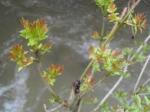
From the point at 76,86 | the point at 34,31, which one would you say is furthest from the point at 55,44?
the point at 34,31

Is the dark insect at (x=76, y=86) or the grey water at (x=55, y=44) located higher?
the dark insect at (x=76, y=86)

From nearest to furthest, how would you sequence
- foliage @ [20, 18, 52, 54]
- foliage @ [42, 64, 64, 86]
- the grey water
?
foliage @ [20, 18, 52, 54]
foliage @ [42, 64, 64, 86]
the grey water

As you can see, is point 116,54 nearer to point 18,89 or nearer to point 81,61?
point 18,89

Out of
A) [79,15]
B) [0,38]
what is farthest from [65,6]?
[0,38]

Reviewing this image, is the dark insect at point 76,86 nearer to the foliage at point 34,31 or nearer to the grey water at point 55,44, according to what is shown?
the foliage at point 34,31

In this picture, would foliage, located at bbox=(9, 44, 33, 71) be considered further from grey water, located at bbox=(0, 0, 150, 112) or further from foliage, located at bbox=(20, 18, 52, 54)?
grey water, located at bbox=(0, 0, 150, 112)

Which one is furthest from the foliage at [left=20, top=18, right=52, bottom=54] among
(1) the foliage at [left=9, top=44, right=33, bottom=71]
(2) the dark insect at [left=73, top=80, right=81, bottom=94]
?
(2) the dark insect at [left=73, top=80, right=81, bottom=94]

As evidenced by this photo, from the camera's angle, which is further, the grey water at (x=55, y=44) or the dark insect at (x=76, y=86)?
the grey water at (x=55, y=44)

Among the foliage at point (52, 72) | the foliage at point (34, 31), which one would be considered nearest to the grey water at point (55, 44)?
the foliage at point (52, 72)
